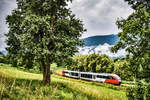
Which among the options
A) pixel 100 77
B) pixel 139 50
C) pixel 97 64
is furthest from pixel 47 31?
pixel 97 64

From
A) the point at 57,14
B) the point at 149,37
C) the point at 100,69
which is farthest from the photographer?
the point at 100,69

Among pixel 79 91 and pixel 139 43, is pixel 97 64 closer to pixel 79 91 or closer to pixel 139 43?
pixel 79 91

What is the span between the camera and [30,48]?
1121cm

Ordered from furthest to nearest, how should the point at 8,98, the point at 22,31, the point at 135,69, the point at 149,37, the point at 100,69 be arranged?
the point at 100,69, the point at 22,31, the point at 135,69, the point at 149,37, the point at 8,98

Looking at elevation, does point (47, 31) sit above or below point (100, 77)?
above

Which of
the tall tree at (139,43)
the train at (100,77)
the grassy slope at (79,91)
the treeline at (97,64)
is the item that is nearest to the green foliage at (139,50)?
the tall tree at (139,43)

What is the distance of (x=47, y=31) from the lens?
11.8 meters

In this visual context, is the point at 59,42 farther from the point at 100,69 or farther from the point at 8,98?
the point at 100,69

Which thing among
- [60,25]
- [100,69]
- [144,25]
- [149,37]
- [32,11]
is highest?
[32,11]

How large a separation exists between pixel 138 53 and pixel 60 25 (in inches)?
362

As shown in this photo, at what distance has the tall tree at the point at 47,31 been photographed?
11.0 metres

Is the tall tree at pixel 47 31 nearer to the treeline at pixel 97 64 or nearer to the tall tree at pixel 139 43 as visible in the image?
the tall tree at pixel 139 43

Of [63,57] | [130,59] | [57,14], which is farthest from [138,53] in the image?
[57,14]

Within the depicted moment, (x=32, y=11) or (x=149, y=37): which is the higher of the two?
(x=32, y=11)
